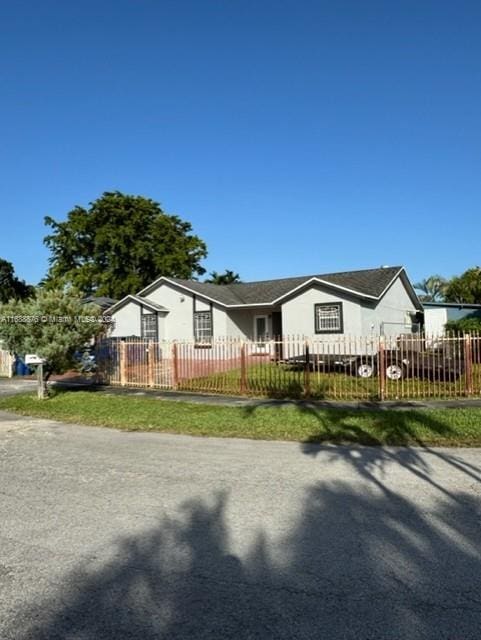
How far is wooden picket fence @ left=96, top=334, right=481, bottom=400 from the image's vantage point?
13266mm

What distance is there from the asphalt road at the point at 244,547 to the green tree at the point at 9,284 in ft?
99.0

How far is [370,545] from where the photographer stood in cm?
425

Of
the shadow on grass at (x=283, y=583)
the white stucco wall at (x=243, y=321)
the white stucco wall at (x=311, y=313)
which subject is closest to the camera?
the shadow on grass at (x=283, y=583)

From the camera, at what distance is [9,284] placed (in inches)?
1380

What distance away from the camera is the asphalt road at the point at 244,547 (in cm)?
316

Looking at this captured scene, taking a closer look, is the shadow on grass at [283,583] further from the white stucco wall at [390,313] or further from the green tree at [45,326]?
the white stucco wall at [390,313]

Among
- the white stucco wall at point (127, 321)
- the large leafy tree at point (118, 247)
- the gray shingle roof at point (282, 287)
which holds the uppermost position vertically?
the large leafy tree at point (118, 247)

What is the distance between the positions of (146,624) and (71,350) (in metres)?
12.5

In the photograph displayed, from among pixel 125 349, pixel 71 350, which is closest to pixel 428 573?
pixel 71 350

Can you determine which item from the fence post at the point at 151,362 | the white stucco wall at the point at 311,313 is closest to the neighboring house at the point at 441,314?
the white stucco wall at the point at 311,313

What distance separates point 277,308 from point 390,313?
568 centimetres

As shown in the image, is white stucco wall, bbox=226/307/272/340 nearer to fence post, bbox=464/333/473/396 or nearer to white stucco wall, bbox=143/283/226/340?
white stucco wall, bbox=143/283/226/340

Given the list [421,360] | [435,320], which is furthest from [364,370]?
[435,320]

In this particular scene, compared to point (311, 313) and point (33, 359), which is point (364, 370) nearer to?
point (311, 313)
